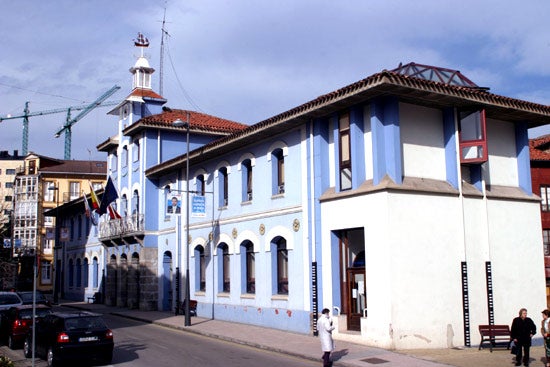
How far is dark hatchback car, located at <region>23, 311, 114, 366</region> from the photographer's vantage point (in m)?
15.3

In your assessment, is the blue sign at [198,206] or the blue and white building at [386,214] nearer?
the blue and white building at [386,214]

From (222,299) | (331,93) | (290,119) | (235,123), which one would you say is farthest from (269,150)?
(235,123)

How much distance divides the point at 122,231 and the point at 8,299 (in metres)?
10.4

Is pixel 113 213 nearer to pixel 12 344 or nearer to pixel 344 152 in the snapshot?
pixel 12 344

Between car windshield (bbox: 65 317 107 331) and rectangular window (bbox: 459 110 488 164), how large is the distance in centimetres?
1222

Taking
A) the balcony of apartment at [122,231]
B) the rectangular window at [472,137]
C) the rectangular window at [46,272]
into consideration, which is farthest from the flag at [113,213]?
the rectangular window at [46,272]

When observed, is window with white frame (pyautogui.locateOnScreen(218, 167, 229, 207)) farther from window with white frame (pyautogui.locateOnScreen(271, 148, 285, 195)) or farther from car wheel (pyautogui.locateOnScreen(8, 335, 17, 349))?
car wheel (pyautogui.locateOnScreen(8, 335, 17, 349))

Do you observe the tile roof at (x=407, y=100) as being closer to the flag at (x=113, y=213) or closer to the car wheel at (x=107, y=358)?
the car wheel at (x=107, y=358)

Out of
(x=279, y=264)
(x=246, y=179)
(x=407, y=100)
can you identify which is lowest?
(x=279, y=264)

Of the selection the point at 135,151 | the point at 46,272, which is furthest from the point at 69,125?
the point at 135,151

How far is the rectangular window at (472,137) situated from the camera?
19422mm

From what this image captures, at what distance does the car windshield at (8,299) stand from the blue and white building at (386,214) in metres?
8.55

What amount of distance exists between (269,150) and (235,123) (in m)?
14.8

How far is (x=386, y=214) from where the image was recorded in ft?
58.9
